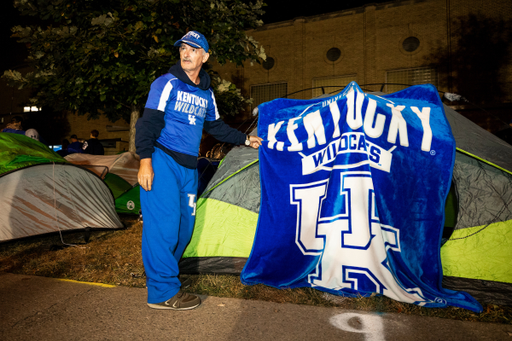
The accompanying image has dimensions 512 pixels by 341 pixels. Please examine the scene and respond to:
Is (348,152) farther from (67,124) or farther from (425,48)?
(67,124)

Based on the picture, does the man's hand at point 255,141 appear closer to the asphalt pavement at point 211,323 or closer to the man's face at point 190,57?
the man's face at point 190,57

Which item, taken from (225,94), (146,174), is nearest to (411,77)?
(225,94)

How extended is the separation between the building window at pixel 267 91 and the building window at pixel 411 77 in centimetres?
561

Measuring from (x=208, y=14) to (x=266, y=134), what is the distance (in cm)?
591

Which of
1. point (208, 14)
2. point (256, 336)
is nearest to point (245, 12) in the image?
point (208, 14)

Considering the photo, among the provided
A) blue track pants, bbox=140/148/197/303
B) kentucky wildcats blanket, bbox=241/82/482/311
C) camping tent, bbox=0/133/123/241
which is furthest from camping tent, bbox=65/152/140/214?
kentucky wildcats blanket, bbox=241/82/482/311

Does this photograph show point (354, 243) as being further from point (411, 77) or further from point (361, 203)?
point (411, 77)

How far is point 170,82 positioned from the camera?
2434mm

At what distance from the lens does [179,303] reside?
2.33 meters

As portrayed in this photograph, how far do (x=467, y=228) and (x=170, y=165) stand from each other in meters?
2.42

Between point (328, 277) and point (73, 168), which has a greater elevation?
point (73, 168)

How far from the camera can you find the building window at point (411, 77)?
15805 mm

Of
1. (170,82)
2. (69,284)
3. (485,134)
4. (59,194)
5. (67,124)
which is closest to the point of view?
(170,82)

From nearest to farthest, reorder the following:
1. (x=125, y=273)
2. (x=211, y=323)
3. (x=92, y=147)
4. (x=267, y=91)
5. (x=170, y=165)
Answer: (x=211, y=323), (x=170, y=165), (x=125, y=273), (x=92, y=147), (x=267, y=91)
